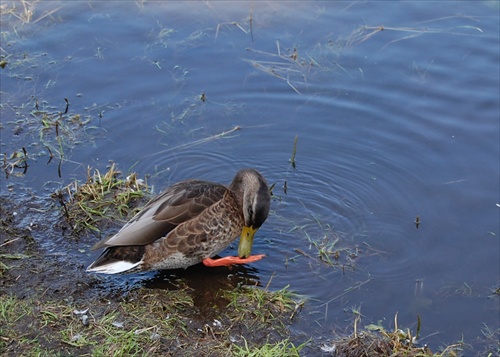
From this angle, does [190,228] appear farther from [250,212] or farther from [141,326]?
[141,326]

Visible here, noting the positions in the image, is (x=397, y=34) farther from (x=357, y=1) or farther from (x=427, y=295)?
(x=427, y=295)

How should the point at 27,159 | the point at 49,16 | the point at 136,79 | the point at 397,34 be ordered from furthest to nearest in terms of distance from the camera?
the point at 49,16 → the point at 397,34 → the point at 136,79 → the point at 27,159

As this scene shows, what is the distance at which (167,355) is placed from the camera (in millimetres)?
4988

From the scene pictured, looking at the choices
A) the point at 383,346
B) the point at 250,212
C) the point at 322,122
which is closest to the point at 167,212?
the point at 250,212

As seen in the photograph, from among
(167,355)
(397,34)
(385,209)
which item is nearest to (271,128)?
(385,209)

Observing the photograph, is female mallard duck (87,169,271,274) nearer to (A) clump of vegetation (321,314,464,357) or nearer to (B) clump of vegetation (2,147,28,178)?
(A) clump of vegetation (321,314,464,357)

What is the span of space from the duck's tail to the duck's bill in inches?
30.3

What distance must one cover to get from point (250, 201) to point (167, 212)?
23.9 inches

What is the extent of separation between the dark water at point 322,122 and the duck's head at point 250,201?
0.76 ft

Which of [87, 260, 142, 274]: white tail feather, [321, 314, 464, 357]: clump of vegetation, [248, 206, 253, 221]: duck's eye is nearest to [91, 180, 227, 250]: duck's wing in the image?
[87, 260, 142, 274]: white tail feather

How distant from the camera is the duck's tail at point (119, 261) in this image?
5.64 metres

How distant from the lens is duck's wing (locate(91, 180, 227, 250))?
226 inches

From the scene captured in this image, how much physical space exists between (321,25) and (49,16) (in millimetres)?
3182

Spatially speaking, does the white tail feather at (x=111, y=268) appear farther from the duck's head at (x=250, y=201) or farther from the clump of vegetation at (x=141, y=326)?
the duck's head at (x=250, y=201)
